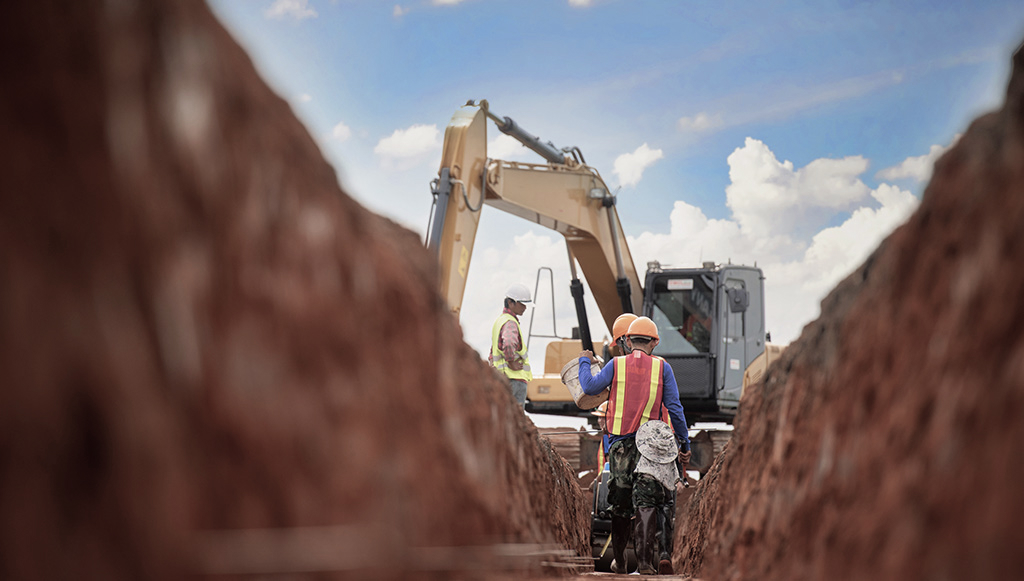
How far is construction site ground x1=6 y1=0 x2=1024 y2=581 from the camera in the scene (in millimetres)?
1052

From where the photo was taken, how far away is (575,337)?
1320cm

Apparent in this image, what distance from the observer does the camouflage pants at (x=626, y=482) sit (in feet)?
16.5

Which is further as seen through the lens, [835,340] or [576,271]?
[576,271]

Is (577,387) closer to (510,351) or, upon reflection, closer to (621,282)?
(510,351)

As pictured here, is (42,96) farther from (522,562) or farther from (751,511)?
(751,511)

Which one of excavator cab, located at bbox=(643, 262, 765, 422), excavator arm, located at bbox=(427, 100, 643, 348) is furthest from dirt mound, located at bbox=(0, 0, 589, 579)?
excavator cab, located at bbox=(643, 262, 765, 422)

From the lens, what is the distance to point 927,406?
1.39 metres

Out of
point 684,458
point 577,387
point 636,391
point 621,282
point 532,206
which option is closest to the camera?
point 636,391

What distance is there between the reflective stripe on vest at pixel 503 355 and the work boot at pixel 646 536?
3.14 meters

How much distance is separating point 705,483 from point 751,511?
2.54 m

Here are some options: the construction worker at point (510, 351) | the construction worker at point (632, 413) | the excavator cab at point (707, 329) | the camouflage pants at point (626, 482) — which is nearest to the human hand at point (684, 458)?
the construction worker at point (632, 413)

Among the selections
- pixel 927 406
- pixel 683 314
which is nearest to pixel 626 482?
pixel 927 406

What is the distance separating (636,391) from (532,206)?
560 centimetres

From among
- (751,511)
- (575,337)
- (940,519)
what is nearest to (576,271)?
(575,337)
